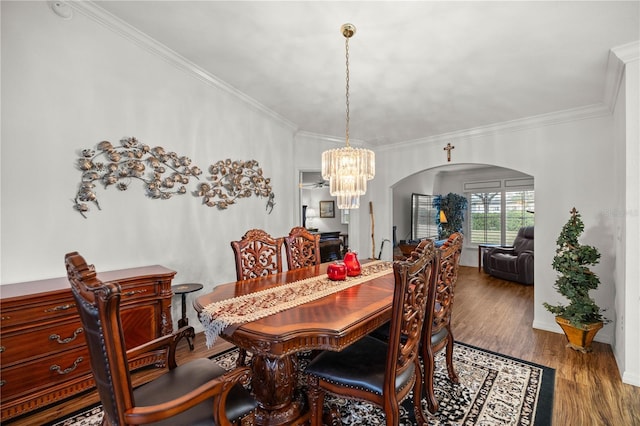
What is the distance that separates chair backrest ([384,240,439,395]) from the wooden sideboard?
2.04 meters

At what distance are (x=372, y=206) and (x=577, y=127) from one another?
10.5 feet

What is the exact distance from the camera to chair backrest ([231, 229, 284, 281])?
8.11 ft

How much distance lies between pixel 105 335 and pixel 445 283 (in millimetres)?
1920

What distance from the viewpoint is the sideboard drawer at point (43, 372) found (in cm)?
179

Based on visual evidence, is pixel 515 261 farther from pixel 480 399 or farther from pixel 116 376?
pixel 116 376

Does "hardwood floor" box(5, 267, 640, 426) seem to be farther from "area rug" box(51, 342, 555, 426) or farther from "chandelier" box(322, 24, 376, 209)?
"chandelier" box(322, 24, 376, 209)

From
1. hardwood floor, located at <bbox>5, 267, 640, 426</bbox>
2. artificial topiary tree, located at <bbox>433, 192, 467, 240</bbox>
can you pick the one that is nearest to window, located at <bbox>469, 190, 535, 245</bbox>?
artificial topiary tree, located at <bbox>433, 192, 467, 240</bbox>

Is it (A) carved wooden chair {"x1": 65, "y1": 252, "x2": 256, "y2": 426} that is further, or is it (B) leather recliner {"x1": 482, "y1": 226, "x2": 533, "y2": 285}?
(B) leather recliner {"x1": 482, "y1": 226, "x2": 533, "y2": 285}

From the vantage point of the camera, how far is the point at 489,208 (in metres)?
7.50

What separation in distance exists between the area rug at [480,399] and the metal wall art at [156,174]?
5.45ft

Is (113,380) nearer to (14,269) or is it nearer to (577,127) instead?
(14,269)

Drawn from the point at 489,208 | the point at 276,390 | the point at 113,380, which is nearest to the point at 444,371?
the point at 276,390

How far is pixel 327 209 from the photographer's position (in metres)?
9.69

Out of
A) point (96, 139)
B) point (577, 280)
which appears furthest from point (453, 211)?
point (96, 139)
